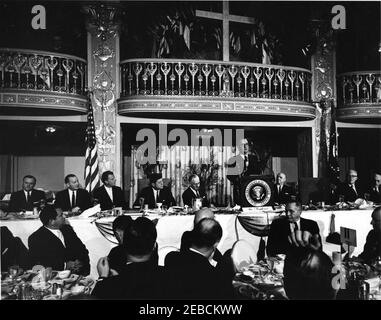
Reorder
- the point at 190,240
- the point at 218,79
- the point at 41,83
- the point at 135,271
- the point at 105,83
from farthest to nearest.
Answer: the point at 218,79 < the point at 105,83 < the point at 41,83 < the point at 190,240 < the point at 135,271

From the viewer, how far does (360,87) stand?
1164 centimetres

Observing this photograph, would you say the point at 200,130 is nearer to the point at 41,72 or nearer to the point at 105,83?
the point at 105,83

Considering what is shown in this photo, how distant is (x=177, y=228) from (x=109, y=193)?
9.91ft

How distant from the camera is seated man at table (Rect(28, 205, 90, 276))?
5305mm

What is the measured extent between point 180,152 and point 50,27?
520cm

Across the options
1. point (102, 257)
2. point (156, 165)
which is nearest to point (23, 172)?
point (156, 165)

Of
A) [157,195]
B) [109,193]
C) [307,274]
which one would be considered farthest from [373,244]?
[109,193]

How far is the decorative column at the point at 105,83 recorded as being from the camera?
33.5 feet

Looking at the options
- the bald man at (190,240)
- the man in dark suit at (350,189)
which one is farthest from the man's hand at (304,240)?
the man in dark suit at (350,189)

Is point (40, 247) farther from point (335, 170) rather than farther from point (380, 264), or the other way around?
point (335, 170)

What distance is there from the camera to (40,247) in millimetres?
5340

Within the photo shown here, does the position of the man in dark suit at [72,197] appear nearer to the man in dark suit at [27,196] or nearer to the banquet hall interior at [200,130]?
the banquet hall interior at [200,130]

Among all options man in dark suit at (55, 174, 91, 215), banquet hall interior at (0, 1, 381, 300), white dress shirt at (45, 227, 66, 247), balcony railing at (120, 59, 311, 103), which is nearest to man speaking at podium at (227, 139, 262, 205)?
banquet hall interior at (0, 1, 381, 300)

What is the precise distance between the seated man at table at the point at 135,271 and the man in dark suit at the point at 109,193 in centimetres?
336
